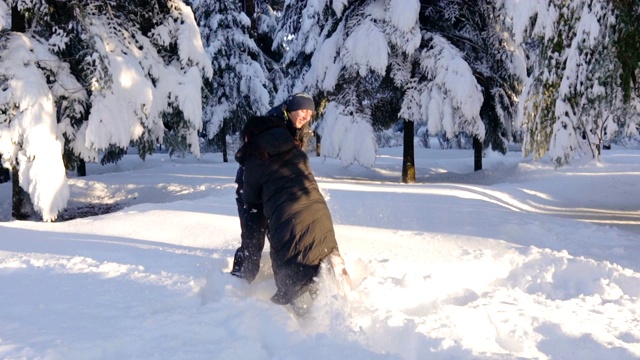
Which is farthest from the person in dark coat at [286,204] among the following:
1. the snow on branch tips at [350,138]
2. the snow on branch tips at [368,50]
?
the snow on branch tips at [350,138]

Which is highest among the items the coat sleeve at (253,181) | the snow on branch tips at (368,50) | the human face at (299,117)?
the snow on branch tips at (368,50)

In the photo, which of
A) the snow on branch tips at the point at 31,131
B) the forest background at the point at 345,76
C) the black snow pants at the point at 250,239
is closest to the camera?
the black snow pants at the point at 250,239

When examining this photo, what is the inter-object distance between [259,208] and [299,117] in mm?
702

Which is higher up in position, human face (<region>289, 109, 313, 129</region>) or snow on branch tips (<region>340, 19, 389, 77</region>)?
snow on branch tips (<region>340, 19, 389, 77</region>)

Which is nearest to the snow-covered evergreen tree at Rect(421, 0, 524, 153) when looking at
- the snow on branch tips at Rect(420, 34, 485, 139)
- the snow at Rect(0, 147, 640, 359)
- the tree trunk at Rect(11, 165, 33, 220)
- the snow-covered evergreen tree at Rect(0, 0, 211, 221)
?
the snow on branch tips at Rect(420, 34, 485, 139)

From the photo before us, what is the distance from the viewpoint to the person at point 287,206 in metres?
3.42

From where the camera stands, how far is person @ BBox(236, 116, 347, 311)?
3422 mm

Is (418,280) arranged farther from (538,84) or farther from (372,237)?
(538,84)

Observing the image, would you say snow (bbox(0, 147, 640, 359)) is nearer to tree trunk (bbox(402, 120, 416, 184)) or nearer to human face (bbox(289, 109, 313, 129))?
human face (bbox(289, 109, 313, 129))

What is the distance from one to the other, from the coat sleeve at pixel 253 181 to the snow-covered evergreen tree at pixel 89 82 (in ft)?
20.6

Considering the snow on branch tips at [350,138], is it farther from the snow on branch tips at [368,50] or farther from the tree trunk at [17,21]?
the tree trunk at [17,21]

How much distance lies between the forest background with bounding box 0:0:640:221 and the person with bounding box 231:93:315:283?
5506mm

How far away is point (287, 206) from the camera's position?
3.47 m

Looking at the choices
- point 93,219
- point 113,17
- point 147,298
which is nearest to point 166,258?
point 147,298
